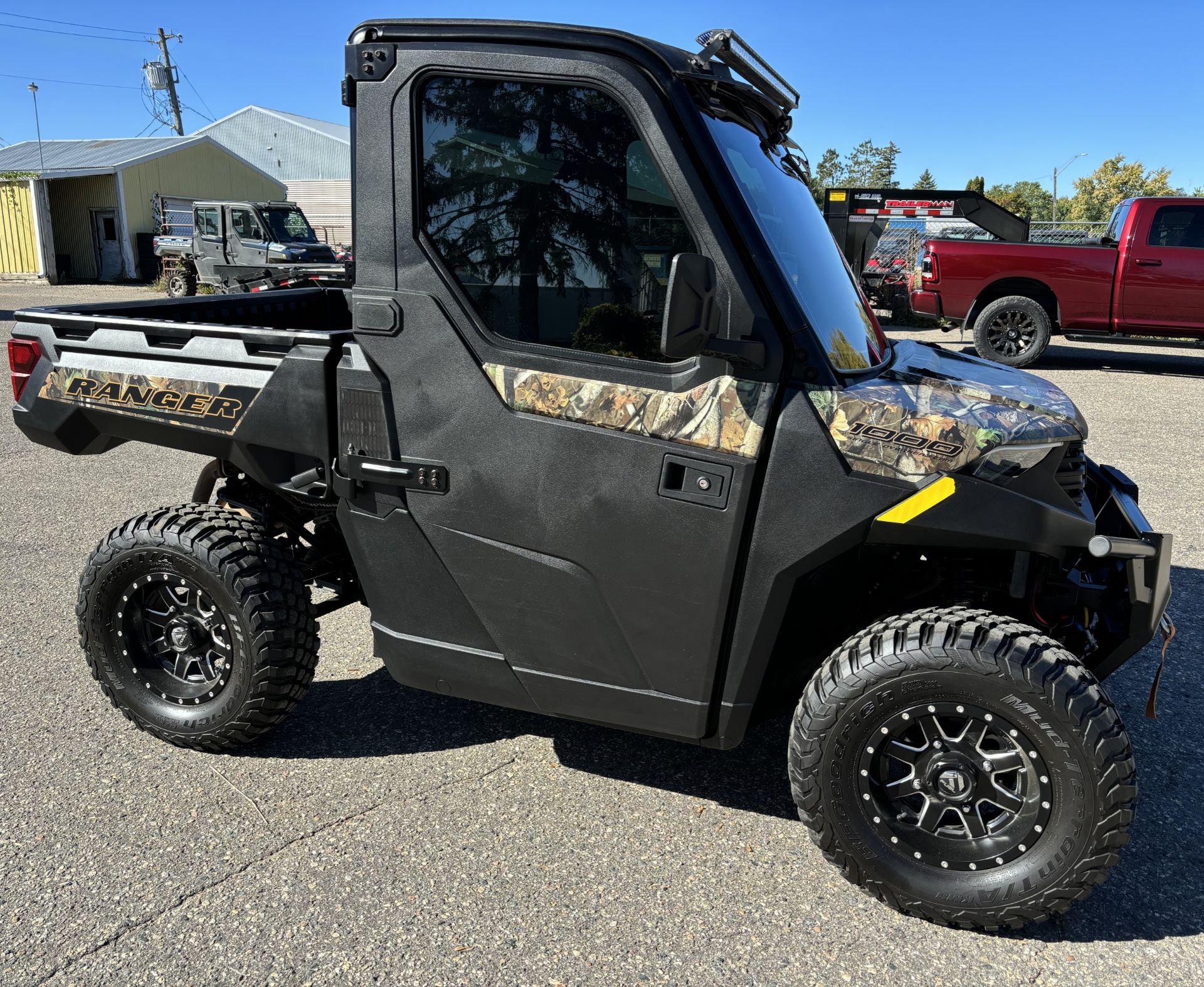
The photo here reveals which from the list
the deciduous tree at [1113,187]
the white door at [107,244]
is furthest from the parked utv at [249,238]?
the deciduous tree at [1113,187]

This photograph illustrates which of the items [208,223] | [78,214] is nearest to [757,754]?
[208,223]

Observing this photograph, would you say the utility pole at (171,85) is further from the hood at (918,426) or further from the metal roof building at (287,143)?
the hood at (918,426)

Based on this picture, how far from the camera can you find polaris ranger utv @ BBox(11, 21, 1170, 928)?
101 inches

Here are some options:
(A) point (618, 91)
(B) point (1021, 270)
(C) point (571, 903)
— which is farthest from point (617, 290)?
(B) point (1021, 270)

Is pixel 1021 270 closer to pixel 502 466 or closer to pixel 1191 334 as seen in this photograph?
pixel 1191 334

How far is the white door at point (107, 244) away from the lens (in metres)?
33.7

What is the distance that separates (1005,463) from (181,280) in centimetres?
2684

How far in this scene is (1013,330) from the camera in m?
12.7

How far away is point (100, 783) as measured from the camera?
3256mm

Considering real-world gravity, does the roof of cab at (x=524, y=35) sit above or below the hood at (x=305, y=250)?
above

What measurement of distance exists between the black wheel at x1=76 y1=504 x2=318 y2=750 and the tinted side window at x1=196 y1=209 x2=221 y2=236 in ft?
74.6

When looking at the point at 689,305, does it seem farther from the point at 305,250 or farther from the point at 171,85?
the point at 171,85

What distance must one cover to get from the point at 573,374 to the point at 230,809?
182 cm

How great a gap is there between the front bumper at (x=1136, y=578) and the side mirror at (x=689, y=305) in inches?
47.3
